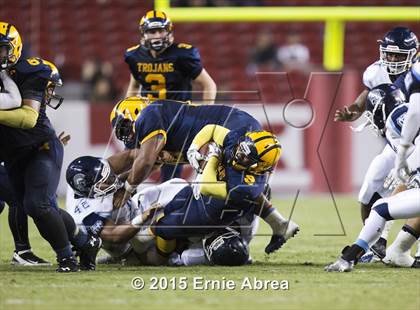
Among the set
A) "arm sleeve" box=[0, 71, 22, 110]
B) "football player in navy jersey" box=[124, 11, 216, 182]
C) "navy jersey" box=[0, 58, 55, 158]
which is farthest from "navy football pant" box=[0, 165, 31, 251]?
"football player in navy jersey" box=[124, 11, 216, 182]

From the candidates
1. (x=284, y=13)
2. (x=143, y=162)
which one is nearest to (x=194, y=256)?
(x=143, y=162)

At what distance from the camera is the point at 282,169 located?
11.2m

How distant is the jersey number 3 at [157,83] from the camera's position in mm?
7965

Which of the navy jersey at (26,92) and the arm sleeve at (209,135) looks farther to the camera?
the arm sleeve at (209,135)

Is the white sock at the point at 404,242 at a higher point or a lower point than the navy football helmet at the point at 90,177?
lower

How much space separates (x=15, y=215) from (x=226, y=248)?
4.79 ft

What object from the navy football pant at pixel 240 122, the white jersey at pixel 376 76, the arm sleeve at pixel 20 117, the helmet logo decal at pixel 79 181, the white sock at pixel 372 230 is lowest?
the white sock at pixel 372 230

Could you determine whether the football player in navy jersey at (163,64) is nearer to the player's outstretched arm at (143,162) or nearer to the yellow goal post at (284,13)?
the player's outstretched arm at (143,162)

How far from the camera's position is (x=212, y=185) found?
6.12 metres

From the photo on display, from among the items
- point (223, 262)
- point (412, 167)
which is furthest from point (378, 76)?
point (223, 262)

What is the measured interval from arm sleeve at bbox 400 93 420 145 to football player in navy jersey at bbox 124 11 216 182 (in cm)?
278

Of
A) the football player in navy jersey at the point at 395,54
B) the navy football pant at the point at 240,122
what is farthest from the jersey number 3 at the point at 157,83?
the football player in navy jersey at the point at 395,54

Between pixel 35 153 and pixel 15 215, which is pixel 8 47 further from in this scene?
pixel 15 215

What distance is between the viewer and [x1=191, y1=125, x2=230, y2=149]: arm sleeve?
6508 mm
